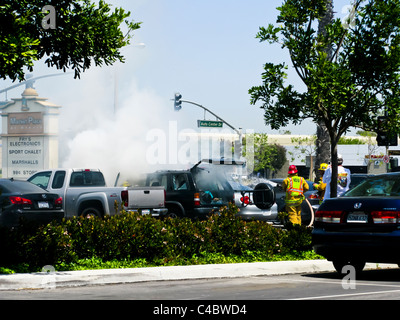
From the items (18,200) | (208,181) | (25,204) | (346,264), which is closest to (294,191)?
(346,264)

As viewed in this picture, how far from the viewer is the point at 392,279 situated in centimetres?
1134

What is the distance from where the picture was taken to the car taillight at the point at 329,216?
36.4 ft

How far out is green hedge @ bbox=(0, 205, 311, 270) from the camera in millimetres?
11289

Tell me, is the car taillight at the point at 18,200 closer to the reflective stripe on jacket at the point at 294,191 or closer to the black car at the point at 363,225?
the reflective stripe on jacket at the point at 294,191

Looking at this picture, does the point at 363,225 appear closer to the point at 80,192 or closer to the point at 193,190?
the point at 193,190

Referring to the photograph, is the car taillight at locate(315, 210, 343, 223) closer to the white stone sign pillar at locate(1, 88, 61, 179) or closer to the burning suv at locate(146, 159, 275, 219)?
the burning suv at locate(146, 159, 275, 219)

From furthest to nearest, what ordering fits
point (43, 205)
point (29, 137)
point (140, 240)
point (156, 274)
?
point (29, 137) → point (43, 205) → point (140, 240) → point (156, 274)

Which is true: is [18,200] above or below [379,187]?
below

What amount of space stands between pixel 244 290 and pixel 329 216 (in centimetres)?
197

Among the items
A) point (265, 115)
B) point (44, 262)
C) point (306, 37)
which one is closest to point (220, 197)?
point (265, 115)

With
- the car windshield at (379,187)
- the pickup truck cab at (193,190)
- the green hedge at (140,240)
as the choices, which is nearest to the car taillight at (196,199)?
the pickup truck cab at (193,190)

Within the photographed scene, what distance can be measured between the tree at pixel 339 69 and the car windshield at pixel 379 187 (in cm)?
278

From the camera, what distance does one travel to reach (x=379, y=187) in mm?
11570

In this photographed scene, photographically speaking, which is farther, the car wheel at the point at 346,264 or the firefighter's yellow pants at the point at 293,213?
the firefighter's yellow pants at the point at 293,213
